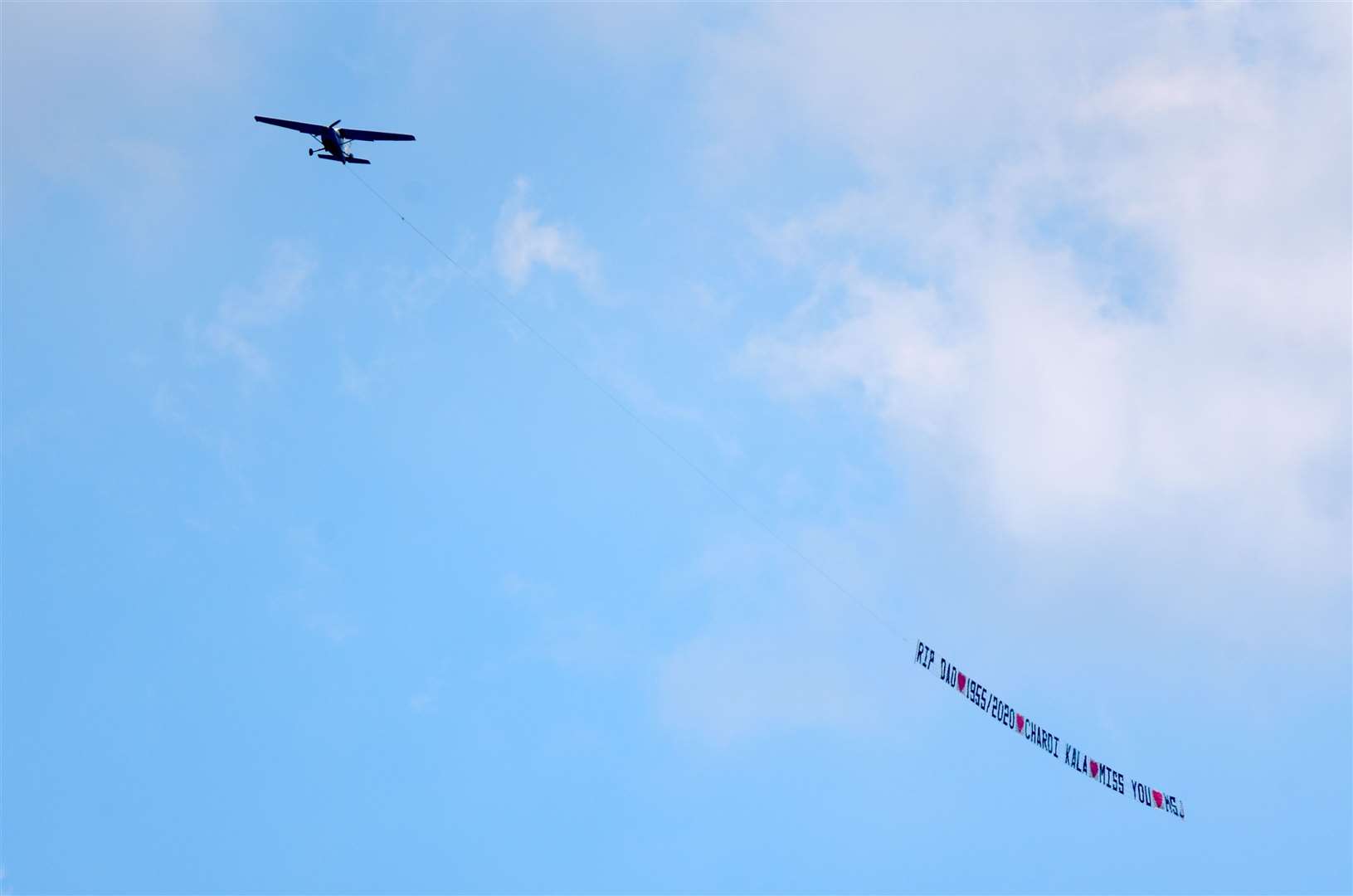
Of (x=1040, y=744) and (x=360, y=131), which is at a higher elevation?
(x=360, y=131)

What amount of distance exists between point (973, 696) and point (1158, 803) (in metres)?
19.3

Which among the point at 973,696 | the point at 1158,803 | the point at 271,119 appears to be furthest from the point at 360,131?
the point at 1158,803

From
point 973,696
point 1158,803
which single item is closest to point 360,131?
point 973,696

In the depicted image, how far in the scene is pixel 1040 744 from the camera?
135750 millimetres

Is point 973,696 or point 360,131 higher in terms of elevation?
point 360,131

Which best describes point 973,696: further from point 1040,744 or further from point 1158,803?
point 1158,803

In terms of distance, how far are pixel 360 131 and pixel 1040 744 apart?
6644 cm

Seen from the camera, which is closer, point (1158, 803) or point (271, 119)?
point (271, 119)

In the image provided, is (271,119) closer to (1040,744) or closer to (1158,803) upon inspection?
(1040,744)

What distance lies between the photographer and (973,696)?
13512cm

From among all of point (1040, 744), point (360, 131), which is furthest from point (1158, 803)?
point (360, 131)

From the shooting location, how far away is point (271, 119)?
134 metres

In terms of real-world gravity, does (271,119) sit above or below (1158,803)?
above

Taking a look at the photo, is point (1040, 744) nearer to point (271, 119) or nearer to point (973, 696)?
point (973, 696)
